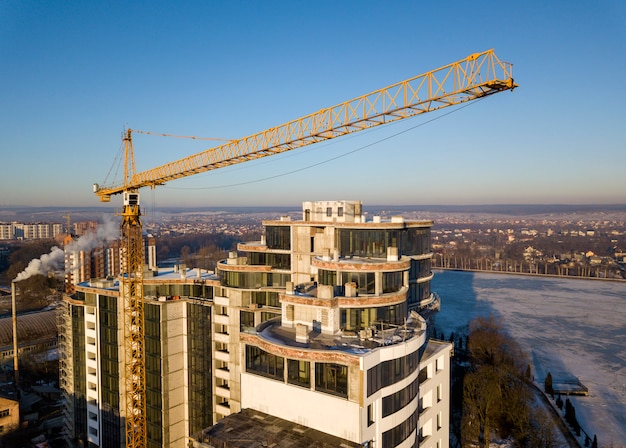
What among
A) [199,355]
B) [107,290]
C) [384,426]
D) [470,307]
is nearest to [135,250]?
[107,290]

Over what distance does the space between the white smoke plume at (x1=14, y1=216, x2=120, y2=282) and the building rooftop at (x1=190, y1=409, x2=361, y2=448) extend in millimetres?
79011

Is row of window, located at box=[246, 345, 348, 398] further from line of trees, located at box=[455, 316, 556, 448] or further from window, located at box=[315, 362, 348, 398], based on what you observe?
line of trees, located at box=[455, 316, 556, 448]

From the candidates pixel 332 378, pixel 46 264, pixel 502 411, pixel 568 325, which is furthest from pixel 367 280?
pixel 46 264

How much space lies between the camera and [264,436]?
2053 centimetres

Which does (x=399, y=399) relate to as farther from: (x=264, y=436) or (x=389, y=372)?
(x=264, y=436)

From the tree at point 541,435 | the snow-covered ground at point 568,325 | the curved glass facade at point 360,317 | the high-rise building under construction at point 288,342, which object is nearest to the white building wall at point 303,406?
the high-rise building under construction at point 288,342

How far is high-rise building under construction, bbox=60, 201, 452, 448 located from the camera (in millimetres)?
21250

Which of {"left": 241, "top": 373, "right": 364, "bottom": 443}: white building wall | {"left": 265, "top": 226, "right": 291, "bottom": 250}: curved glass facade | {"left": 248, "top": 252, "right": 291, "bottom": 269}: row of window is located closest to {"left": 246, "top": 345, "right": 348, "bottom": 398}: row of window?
{"left": 241, "top": 373, "right": 364, "bottom": 443}: white building wall

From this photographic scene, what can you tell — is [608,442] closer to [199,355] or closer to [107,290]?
[199,355]

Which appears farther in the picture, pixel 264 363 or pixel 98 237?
pixel 98 237

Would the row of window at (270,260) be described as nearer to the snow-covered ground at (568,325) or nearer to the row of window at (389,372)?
the row of window at (389,372)

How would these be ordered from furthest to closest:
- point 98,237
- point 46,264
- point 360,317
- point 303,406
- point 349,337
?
point 46,264
point 98,237
point 360,317
point 349,337
point 303,406

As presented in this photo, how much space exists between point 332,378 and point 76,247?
270 feet

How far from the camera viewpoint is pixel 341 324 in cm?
2492
